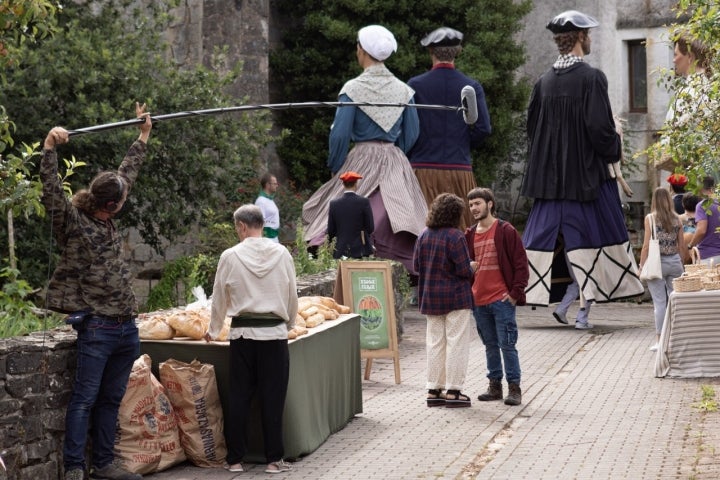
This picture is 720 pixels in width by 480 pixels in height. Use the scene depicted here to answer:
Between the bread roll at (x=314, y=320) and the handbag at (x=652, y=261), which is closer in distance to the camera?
the bread roll at (x=314, y=320)

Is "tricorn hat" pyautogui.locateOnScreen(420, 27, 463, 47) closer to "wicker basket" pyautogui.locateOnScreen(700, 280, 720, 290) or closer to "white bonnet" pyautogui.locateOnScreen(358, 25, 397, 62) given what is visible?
"white bonnet" pyautogui.locateOnScreen(358, 25, 397, 62)

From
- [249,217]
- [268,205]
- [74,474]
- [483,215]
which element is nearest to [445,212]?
[483,215]

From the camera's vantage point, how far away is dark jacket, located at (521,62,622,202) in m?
14.7

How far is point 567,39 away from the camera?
14.8 m

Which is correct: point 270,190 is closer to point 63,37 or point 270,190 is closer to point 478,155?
Result: point 63,37

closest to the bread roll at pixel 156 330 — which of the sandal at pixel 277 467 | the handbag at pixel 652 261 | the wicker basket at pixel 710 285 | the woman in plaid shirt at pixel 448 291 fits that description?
the sandal at pixel 277 467

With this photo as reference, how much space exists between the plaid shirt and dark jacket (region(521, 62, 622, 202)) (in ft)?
15.8

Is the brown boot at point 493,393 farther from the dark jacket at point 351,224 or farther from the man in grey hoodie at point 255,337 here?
the dark jacket at point 351,224

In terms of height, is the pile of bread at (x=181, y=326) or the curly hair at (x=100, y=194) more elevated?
the curly hair at (x=100, y=194)

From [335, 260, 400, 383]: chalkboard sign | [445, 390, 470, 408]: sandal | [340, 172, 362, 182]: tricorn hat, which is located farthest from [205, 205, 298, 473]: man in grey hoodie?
[340, 172, 362, 182]: tricorn hat

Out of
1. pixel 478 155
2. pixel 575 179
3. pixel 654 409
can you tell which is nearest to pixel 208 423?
pixel 654 409

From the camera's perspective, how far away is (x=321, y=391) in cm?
928

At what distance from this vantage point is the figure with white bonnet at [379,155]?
15.4 m

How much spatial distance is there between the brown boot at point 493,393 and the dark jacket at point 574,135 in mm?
4493
